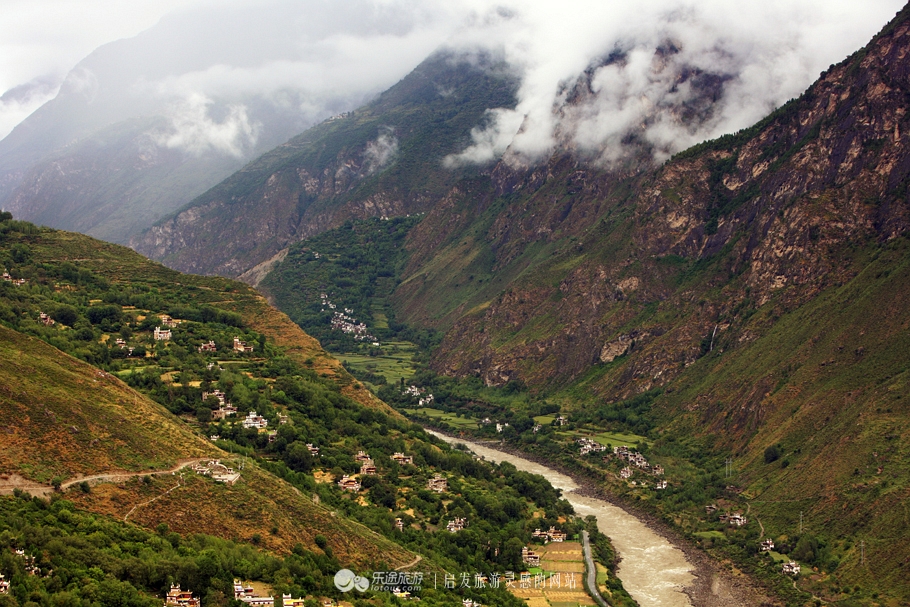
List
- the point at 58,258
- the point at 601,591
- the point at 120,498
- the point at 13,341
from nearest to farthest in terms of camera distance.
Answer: the point at 120,498
the point at 13,341
the point at 601,591
the point at 58,258

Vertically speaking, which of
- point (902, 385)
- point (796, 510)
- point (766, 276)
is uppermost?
point (766, 276)

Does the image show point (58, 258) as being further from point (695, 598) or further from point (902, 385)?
point (902, 385)

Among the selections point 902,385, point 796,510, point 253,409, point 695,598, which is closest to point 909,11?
point 902,385

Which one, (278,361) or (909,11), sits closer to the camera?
(278,361)

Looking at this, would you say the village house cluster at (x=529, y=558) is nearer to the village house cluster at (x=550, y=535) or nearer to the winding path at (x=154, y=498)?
the village house cluster at (x=550, y=535)

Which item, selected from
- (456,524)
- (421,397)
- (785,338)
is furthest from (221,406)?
(421,397)

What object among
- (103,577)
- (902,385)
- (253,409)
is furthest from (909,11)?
(103,577)

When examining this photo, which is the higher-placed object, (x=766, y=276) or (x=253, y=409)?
(x=766, y=276)

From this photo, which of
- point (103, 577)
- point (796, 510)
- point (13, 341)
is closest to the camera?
point (103, 577)
